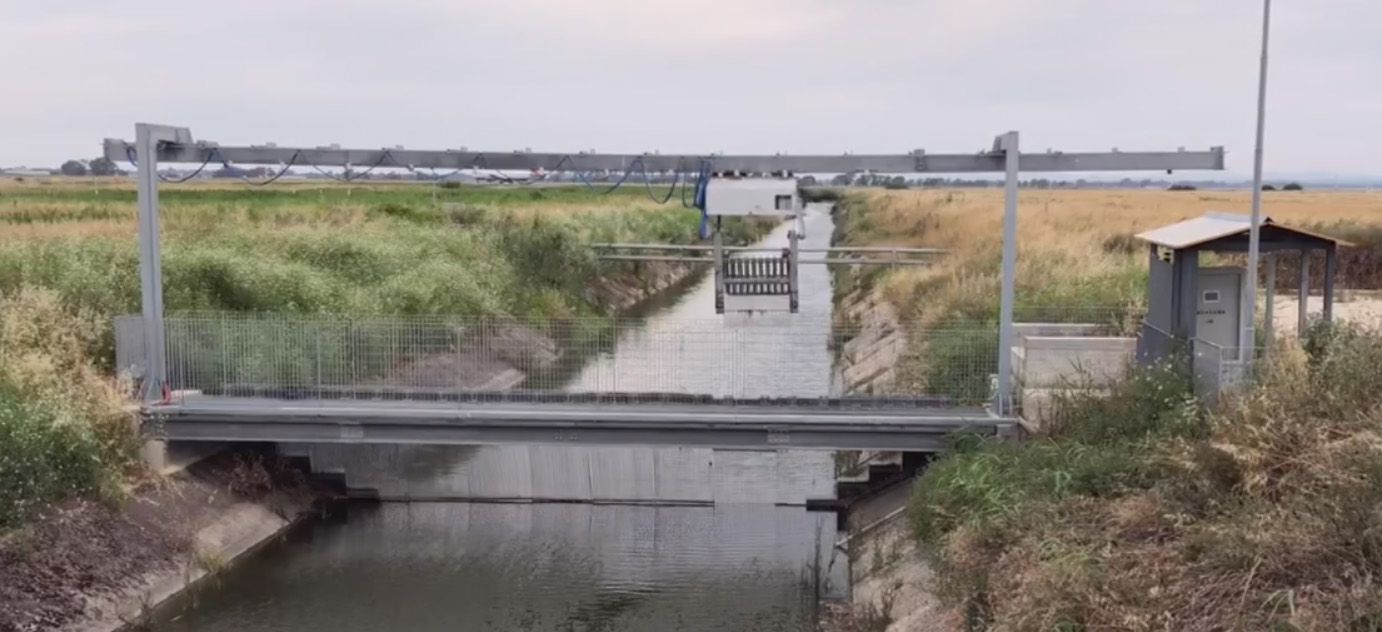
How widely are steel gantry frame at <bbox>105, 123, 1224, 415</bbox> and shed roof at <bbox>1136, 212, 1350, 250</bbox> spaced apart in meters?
0.61

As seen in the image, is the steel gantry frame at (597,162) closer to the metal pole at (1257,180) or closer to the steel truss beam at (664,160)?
the steel truss beam at (664,160)

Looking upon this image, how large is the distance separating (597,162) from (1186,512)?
765cm

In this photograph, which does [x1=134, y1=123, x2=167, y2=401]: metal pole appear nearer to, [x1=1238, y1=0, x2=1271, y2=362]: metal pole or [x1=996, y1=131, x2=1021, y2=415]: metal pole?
[x1=996, y1=131, x2=1021, y2=415]: metal pole

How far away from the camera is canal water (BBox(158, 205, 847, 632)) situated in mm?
13922

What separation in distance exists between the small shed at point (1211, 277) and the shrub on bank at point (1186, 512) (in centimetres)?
112

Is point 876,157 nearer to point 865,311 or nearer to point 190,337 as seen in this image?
point 190,337

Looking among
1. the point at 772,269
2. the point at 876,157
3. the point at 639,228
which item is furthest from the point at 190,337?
the point at 639,228

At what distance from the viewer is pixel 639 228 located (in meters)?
53.6

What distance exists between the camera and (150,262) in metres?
14.9

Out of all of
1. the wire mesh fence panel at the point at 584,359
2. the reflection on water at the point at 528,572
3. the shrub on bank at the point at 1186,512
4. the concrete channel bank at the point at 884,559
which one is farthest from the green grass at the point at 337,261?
the shrub on bank at the point at 1186,512

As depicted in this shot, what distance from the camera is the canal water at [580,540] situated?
13.9 meters

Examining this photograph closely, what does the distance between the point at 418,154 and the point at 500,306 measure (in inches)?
577

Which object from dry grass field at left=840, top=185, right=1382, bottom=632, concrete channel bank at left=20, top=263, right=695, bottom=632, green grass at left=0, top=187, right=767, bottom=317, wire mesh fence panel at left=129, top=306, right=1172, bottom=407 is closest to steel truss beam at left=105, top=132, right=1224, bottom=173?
wire mesh fence panel at left=129, top=306, right=1172, bottom=407

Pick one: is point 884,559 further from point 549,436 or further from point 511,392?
point 511,392
